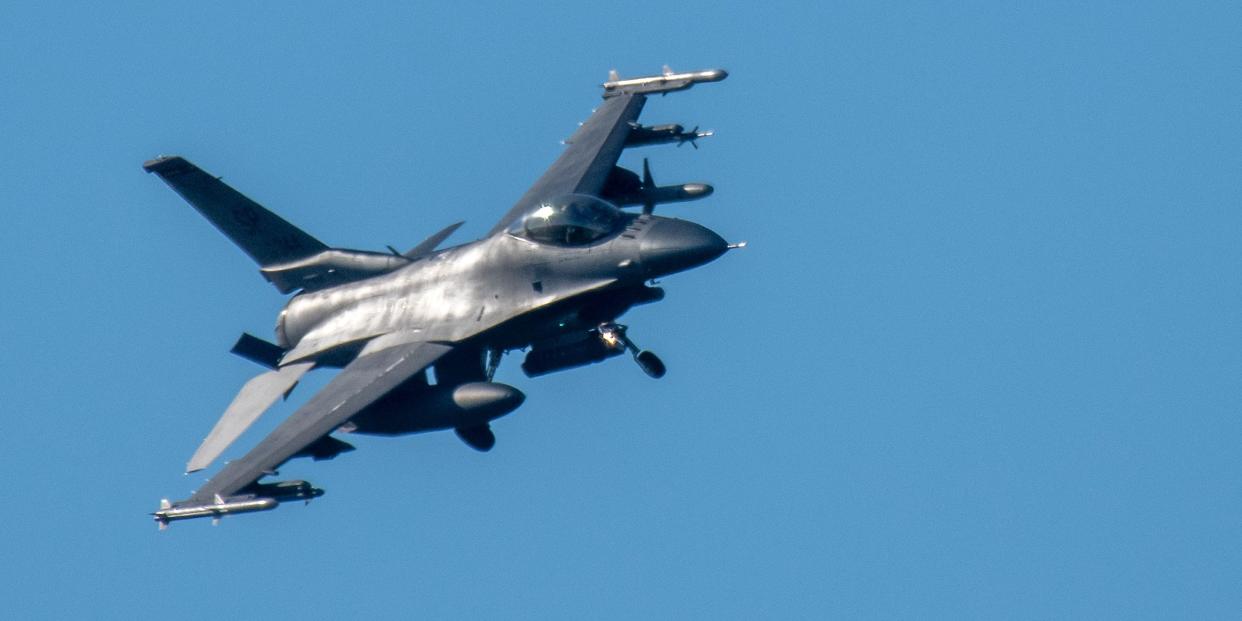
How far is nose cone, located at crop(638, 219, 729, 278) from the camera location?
1821 inches

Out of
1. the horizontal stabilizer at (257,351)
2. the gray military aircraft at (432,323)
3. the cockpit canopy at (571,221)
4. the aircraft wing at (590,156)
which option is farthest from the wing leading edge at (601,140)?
the horizontal stabilizer at (257,351)

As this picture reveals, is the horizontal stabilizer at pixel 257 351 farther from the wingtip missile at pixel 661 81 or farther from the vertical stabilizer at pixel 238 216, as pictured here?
the wingtip missile at pixel 661 81

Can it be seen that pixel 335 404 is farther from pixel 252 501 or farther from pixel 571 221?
pixel 571 221

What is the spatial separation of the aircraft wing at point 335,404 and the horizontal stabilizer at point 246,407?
1.54 m

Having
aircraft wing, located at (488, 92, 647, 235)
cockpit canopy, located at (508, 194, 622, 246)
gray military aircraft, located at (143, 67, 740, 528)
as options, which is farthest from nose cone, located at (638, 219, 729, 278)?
aircraft wing, located at (488, 92, 647, 235)

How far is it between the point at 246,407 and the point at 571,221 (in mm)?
7999

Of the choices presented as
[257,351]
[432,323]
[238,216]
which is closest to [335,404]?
[432,323]

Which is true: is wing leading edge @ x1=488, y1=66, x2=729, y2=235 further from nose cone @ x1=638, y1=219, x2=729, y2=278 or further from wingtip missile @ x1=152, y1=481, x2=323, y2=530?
wingtip missile @ x1=152, y1=481, x2=323, y2=530

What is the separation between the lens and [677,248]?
4625 cm

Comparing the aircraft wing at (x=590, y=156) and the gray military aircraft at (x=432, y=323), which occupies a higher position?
the aircraft wing at (x=590, y=156)

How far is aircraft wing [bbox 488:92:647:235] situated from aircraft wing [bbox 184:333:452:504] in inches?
151

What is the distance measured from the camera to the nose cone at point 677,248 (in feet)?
152

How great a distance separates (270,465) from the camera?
44719 mm

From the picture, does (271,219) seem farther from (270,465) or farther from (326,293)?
(270,465)
